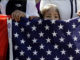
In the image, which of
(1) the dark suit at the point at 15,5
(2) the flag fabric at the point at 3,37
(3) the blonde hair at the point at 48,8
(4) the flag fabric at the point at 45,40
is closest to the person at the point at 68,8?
(3) the blonde hair at the point at 48,8

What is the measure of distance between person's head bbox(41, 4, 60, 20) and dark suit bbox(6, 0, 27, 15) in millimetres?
246

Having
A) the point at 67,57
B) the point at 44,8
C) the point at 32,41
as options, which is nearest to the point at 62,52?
the point at 67,57

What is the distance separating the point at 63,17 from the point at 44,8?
0.25 metres

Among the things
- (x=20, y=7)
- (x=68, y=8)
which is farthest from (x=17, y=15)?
(x=68, y=8)

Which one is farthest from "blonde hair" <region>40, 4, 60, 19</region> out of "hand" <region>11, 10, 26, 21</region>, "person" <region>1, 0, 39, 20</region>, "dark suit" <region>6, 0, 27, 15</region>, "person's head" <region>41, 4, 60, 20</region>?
"hand" <region>11, 10, 26, 21</region>

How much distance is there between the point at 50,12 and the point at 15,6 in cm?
40

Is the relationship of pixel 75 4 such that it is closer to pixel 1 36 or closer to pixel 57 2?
pixel 57 2

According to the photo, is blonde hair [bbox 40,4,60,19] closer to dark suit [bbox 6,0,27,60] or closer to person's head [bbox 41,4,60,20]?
person's head [bbox 41,4,60,20]

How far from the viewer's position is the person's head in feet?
11.9

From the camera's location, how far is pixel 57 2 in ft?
12.4

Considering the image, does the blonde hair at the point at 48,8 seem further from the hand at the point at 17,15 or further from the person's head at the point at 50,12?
the hand at the point at 17,15

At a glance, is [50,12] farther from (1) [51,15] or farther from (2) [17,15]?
(2) [17,15]

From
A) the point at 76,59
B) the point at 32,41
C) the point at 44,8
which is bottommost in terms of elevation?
the point at 76,59

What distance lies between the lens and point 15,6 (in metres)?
3.61
